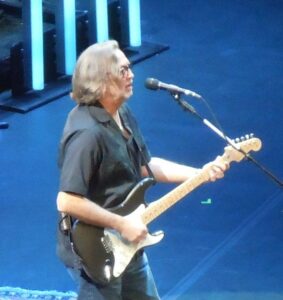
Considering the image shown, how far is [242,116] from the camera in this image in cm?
828

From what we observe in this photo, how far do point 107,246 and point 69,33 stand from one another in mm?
5012

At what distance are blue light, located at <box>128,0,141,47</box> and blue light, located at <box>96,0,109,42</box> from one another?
0.34 metres

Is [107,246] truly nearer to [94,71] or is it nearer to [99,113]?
[99,113]

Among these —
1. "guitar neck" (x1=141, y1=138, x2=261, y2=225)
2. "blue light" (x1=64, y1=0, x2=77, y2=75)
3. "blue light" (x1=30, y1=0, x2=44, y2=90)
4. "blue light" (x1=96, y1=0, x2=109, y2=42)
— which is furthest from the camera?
"blue light" (x1=96, y1=0, x2=109, y2=42)

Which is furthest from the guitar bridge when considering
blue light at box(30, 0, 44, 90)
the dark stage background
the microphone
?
blue light at box(30, 0, 44, 90)

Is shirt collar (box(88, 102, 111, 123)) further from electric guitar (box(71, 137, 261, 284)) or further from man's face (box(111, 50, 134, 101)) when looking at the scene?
electric guitar (box(71, 137, 261, 284))

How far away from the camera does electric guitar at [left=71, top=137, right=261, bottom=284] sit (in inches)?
160

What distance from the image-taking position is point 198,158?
7539 millimetres

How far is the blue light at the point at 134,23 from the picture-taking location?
953 centimetres

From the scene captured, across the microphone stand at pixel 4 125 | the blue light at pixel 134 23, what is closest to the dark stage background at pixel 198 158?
the microphone stand at pixel 4 125

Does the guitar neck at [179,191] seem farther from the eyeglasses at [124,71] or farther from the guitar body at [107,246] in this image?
the eyeglasses at [124,71]

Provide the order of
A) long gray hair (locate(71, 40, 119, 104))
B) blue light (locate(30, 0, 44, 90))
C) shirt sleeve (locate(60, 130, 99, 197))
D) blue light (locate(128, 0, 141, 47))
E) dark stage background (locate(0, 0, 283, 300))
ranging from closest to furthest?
1. shirt sleeve (locate(60, 130, 99, 197))
2. long gray hair (locate(71, 40, 119, 104))
3. dark stage background (locate(0, 0, 283, 300))
4. blue light (locate(30, 0, 44, 90))
5. blue light (locate(128, 0, 141, 47))

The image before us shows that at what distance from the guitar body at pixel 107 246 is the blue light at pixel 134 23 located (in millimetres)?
5524

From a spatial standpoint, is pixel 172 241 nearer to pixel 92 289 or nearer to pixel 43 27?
pixel 92 289
